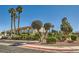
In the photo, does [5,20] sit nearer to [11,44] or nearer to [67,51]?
[11,44]

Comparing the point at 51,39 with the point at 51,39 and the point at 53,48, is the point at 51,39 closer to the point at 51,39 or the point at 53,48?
the point at 51,39

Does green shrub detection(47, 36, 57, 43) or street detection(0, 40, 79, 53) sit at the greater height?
green shrub detection(47, 36, 57, 43)

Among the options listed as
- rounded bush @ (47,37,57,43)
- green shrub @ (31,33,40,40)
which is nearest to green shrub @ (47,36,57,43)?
rounded bush @ (47,37,57,43)

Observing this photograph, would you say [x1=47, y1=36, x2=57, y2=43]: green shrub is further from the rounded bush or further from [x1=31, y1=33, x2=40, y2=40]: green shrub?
[x1=31, y1=33, x2=40, y2=40]: green shrub

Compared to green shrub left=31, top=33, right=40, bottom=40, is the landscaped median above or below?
below

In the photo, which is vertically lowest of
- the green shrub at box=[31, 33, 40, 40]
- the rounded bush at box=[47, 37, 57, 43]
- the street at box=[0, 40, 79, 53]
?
the street at box=[0, 40, 79, 53]

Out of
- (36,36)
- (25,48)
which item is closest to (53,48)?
(36,36)

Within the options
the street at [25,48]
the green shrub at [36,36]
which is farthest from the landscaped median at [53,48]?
the green shrub at [36,36]

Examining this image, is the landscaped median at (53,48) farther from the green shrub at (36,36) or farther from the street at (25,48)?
the green shrub at (36,36)

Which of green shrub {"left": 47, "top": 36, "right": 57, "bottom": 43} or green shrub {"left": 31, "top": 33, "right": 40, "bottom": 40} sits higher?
green shrub {"left": 31, "top": 33, "right": 40, "bottom": 40}

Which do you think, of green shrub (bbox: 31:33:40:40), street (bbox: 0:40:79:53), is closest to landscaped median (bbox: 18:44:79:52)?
street (bbox: 0:40:79:53)

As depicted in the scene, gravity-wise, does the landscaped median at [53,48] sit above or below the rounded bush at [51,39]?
below
